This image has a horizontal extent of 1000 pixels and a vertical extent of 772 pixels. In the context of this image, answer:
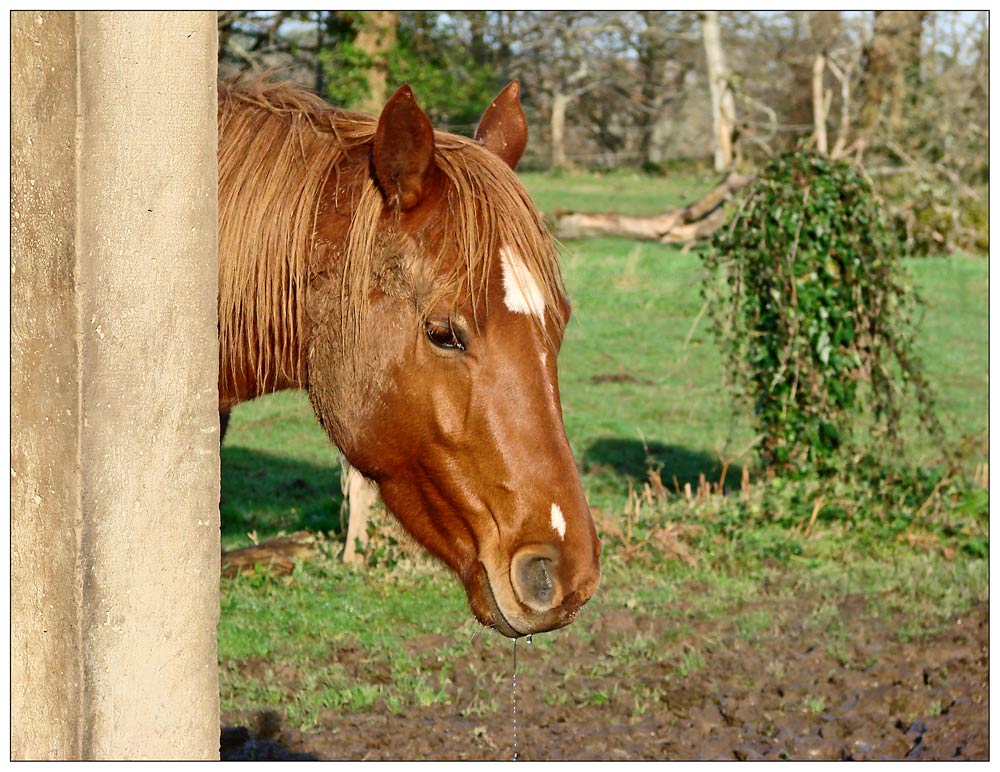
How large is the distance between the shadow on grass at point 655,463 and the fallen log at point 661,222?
3.85 m

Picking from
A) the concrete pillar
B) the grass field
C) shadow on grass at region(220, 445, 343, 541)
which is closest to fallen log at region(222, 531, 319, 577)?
the grass field

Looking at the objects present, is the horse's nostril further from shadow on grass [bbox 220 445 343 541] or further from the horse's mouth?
shadow on grass [bbox 220 445 343 541]

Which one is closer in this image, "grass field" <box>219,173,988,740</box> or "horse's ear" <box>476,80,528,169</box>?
"horse's ear" <box>476,80,528,169</box>

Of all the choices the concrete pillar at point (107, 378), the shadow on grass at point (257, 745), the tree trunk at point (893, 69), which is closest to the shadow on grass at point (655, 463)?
the shadow on grass at point (257, 745)

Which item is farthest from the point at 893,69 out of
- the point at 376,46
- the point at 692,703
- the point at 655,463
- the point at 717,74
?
the point at 692,703

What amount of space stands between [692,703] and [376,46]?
12.5 metres

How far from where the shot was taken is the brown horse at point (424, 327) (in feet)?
7.25

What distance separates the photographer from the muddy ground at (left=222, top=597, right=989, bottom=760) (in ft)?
12.6

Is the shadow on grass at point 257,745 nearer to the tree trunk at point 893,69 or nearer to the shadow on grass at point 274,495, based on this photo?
the shadow on grass at point 274,495

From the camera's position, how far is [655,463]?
7.82 m

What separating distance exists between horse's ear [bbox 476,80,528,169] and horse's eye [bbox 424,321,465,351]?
65cm

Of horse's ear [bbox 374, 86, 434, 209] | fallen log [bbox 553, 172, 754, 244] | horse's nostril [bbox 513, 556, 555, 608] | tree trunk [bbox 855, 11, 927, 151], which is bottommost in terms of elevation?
fallen log [bbox 553, 172, 754, 244]

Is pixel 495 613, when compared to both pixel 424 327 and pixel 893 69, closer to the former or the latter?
pixel 424 327

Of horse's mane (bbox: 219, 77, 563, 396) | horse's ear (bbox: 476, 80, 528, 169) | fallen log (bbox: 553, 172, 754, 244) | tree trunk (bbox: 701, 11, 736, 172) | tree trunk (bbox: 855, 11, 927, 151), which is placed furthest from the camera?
tree trunk (bbox: 701, 11, 736, 172)
